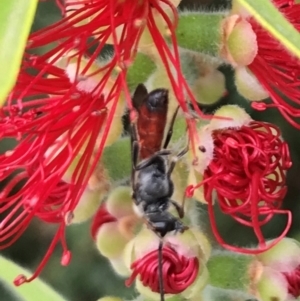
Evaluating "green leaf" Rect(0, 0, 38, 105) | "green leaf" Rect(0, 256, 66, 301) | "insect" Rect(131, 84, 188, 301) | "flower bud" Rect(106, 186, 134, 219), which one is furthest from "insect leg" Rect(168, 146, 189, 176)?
"green leaf" Rect(0, 0, 38, 105)

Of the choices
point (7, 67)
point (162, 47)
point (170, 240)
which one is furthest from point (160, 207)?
point (7, 67)

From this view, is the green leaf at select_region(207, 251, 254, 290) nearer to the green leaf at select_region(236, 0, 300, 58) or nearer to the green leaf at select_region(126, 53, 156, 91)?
the green leaf at select_region(126, 53, 156, 91)

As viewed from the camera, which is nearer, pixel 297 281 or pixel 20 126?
pixel 20 126

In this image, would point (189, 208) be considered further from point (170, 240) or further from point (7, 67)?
point (7, 67)

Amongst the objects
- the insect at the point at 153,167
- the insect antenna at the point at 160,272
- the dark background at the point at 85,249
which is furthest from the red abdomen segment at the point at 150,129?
the dark background at the point at 85,249

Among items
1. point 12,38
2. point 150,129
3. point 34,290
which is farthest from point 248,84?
point 12,38

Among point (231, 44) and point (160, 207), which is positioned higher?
point (231, 44)

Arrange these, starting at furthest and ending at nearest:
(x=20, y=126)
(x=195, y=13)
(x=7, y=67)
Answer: (x=195, y=13) < (x=20, y=126) < (x=7, y=67)
